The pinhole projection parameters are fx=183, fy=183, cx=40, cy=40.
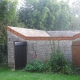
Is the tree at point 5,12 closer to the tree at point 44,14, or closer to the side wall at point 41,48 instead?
the side wall at point 41,48

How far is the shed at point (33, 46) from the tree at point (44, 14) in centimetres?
853

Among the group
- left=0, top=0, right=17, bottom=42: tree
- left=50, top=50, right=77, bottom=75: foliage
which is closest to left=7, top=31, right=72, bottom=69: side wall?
left=50, top=50, right=77, bottom=75: foliage

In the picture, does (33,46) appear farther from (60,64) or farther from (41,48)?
(60,64)

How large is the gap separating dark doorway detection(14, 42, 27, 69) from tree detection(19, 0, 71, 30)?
29.0ft

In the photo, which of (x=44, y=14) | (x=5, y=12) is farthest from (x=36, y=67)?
(x=44, y=14)

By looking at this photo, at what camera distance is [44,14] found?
1927cm

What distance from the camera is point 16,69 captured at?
10.5 m

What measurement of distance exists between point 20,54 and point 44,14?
936 cm

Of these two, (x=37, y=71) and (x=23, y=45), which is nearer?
(x=37, y=71)

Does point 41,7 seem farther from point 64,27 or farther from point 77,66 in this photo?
point 77,66

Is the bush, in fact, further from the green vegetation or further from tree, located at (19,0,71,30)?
tree, located at (19,0,71,30)

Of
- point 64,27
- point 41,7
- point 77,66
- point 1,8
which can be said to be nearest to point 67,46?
point 77,66

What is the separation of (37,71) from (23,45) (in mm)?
1953

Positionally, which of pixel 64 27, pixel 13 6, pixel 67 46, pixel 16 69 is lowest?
pixel 16 69
